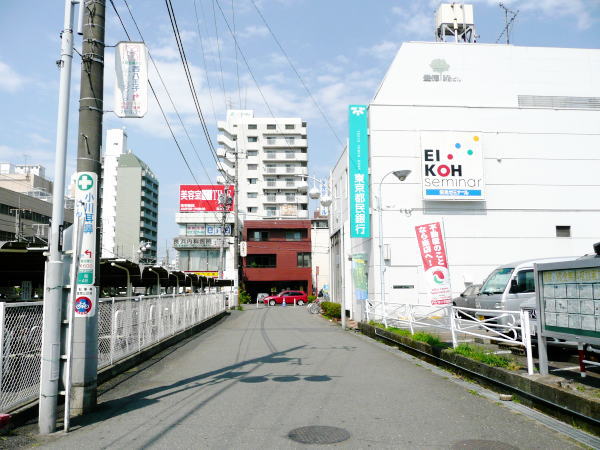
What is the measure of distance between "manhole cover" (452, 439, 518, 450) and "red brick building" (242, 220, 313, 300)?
52626mm

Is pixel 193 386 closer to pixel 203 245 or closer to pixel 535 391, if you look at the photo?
pixel 535 391

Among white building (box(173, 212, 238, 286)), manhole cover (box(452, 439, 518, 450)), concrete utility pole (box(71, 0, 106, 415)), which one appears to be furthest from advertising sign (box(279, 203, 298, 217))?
manhole cover (box(452, 439, 518, 450))

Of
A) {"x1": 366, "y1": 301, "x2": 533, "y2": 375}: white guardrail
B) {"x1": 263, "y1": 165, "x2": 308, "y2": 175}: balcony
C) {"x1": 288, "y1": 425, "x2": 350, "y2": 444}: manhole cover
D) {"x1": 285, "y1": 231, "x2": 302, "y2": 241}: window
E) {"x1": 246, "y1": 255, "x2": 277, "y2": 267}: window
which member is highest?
{"x1": 263, "y1": 165, "x2": 308, "y2": 175}: balcony

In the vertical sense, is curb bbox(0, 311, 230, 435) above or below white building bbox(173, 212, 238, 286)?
below

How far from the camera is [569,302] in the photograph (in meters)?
6.24

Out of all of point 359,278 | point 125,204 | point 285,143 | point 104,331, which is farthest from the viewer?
point 125,204

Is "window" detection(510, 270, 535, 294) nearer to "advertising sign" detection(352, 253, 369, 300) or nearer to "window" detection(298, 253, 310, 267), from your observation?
"advertising sign" detection(352, 253, 369, 300)

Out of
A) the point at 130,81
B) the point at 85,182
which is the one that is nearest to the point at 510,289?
the point at 130,81

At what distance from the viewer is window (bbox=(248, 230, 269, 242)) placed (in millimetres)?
59094

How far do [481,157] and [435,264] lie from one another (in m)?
10.2

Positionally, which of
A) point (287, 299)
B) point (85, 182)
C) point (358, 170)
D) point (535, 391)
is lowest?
point (287, 299)

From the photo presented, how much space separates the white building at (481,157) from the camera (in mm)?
23484

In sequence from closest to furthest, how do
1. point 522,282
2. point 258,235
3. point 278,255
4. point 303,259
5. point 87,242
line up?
point 87,242
point 522,282
point 278,255
point 303,259
point 258,235

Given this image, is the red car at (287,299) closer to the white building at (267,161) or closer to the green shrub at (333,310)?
the green shrub at (333,310)
